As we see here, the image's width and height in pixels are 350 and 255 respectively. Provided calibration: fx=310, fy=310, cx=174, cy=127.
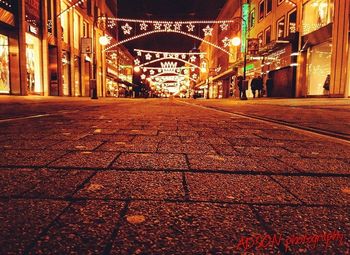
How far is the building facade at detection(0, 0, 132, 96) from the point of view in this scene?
19.2 metres

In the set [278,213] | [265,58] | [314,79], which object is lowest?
[278,213]

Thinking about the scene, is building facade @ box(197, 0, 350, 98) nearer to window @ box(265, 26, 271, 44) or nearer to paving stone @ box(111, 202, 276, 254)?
window @ box(265, 26, 271, 44)

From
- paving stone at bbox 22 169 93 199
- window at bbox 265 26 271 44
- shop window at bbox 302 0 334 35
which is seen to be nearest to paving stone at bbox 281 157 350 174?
paving stone at bbox 22 169 93 199

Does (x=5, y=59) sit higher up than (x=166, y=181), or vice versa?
(x=5, y=59)

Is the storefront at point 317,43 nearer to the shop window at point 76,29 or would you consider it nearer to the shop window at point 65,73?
the shop window at point 65,73

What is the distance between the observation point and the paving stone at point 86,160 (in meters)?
2.30

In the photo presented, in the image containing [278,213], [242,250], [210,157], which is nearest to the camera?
[242,250]

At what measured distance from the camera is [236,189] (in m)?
1.78

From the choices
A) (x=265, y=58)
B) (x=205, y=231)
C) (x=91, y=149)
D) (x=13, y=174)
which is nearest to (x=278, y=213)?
(x=205, y=231)

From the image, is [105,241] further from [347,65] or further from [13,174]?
[347,65]

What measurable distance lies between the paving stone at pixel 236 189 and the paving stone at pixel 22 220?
2.28 feet

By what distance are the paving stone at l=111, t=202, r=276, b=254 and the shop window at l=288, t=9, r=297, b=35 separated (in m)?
25.1

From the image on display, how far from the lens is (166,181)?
1910 millimetres

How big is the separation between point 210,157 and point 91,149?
1145 mm
